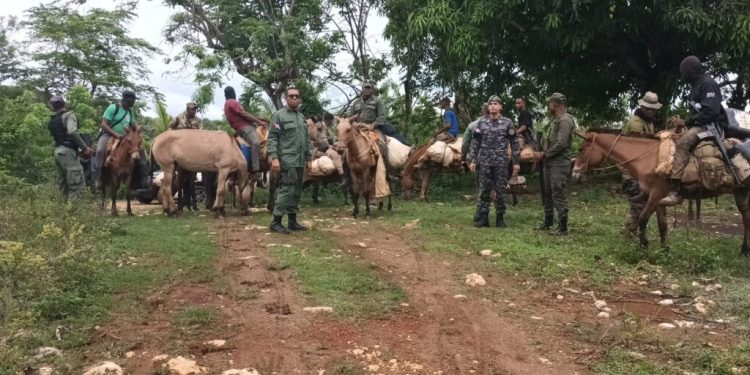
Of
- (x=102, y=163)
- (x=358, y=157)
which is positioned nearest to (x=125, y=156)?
(x=102, y=163)

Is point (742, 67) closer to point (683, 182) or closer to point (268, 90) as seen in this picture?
point (683, 182)

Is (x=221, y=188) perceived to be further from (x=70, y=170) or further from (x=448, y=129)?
(x=448, y=129)

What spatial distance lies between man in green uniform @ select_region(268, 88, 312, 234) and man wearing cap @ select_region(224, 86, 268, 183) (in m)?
2.25

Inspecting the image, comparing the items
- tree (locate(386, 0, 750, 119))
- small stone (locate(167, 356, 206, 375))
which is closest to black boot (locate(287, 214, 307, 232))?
small stone (locate(167, 356, 206, 375))

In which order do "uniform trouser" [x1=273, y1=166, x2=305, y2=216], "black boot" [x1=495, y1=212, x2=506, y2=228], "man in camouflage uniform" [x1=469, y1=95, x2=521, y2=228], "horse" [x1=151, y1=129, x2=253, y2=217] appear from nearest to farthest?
"uniform trouser" [x1=273, y1=166, x2=305, y2=216] → "man in camouflage uniform" [x1=469, y1=95, x2=521, y2=228] → "black boot" [x1=495, y1=212, x2=506, y2=228] → "horse" [x1=151, y1=129, x2=253, y2=217]

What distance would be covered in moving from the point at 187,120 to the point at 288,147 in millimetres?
4006

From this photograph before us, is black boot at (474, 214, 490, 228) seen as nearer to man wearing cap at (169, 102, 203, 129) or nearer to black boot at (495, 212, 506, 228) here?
black boot at (495, 212, 506, 228)

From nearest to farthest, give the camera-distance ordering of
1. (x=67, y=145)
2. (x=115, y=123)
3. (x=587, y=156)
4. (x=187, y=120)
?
(x=587, y=156)
(x=67, y=145)
(x=115, y=123)
(x=187, y=120)

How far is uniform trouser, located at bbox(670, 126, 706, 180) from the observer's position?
23.9 feet

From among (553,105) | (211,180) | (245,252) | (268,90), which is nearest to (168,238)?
(245,252)

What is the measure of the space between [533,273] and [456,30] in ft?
23.8

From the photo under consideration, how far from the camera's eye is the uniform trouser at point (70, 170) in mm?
9909

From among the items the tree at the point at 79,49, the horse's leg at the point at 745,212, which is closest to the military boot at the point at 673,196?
the horse's leg at the point at 745,212

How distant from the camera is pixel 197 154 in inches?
409
